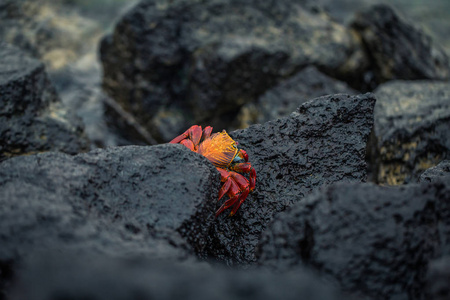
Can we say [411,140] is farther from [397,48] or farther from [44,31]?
[44,31]

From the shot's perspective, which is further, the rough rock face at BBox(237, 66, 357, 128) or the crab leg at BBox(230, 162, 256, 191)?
the rough rock face at BBox(237, 66, 357, 128)

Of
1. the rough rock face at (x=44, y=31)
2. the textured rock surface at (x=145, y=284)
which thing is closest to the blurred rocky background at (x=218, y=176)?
the textured rock surface at (x=145, y=284)

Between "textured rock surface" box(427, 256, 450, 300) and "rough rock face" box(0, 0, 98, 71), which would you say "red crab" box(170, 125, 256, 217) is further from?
"rough rock face" box(0, 0, 98, 71)

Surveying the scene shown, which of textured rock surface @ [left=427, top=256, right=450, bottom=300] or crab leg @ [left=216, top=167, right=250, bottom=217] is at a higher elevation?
textured rock surface @ [left=427, top=256, right=450, bottom=300]

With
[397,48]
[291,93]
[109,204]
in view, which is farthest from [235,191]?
[397,48]

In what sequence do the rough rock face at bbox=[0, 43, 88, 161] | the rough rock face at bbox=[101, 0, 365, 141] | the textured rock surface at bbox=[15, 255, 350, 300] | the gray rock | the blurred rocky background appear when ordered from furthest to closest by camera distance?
1. the rough rock face at bbox=[101, 0, 365, 141]
2. the rough rock face at bbox=[0, 43, 88, 161]
3. the gray rock
4. the blurred rocky background
5. the textured rock surface at bbox=[15, 255, 350, 300]

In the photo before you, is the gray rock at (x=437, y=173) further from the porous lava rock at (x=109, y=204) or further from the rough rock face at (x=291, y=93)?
the rough rock face at (x=291, y=93)

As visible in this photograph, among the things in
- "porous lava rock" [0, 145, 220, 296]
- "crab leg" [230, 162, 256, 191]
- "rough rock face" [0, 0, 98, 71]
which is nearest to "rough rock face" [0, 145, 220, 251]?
"porous lava rock" [0, 145, 220, 296]

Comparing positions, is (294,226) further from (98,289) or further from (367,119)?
(367,119)
